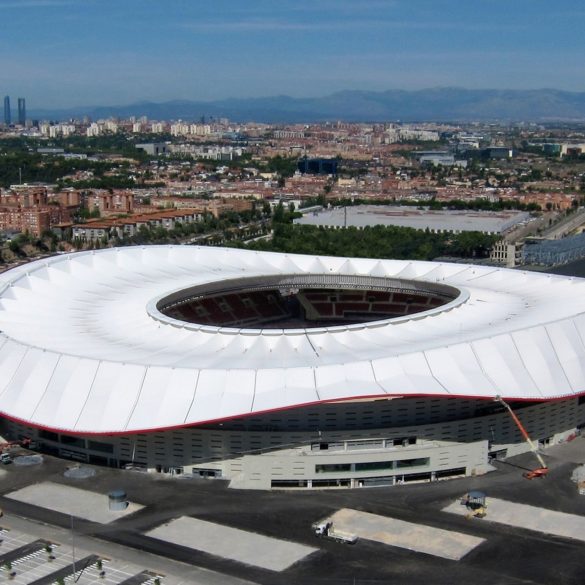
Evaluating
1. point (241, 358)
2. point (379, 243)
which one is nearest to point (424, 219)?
point (379, 243)

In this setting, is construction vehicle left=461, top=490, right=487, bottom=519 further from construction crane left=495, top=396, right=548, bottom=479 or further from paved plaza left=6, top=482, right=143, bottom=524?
paved plaza left=6, top=482, right=143, bottom=524

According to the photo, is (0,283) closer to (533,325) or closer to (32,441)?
(32,441)

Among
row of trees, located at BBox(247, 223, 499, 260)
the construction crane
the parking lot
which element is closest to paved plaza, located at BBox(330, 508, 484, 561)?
the parking lot

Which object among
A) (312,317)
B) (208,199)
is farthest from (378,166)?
(312,317)

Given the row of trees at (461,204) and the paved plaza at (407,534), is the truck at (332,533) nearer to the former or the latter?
the paved plaza at (407,534)

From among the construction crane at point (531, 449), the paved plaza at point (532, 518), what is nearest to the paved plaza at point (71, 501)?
the paved plaza at point (532, 518)

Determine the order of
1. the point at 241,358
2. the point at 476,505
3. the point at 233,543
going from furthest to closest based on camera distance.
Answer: the point at 241,358, the point at 476,505, the point at 233,543

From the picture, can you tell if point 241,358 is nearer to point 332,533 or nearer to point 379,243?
point 332,533
